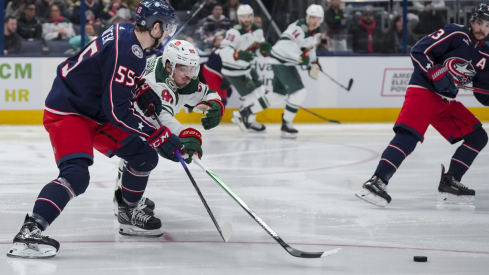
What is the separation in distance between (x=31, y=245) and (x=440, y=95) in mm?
2464

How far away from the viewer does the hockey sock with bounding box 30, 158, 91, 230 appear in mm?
3344

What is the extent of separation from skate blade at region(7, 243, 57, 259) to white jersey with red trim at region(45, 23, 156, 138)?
562 mm

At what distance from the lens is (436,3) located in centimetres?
989

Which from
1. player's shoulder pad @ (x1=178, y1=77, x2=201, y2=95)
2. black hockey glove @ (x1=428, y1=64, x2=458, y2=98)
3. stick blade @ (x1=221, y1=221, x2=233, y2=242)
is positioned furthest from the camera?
black hockey glove @ (x1=428, y1=64, x2=458, y2=98)

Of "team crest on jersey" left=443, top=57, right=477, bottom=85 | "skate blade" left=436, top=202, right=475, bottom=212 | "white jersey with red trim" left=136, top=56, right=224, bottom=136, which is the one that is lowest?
"skate blade" left=436, top=202, right=475, bottom=212

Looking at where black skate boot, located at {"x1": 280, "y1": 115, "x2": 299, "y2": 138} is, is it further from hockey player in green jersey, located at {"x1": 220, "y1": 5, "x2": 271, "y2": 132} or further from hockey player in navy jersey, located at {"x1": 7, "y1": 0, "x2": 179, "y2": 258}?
hockey player in navy jersey, located at {"x1": 7, "y1": 0, "x2": 179, "y2": 258}

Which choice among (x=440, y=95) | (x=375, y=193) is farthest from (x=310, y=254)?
(x=440, y=95)

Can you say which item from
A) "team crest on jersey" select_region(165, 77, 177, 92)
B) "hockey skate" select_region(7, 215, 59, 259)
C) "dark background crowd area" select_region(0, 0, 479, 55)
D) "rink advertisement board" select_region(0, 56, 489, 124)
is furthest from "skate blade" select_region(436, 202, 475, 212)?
"dark background crowd area" select_region(0, 0, 479, 55)

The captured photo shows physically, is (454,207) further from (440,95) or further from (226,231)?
(226,231)

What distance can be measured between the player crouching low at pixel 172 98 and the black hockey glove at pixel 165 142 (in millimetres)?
154

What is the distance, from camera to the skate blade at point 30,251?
10.8 feet

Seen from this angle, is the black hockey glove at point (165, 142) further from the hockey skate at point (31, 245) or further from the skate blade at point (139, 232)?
the hockey skate at point (31, 245)

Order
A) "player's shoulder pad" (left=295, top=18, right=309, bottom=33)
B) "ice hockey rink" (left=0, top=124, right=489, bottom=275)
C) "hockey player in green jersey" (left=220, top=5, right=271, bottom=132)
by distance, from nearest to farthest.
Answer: "ice hockey rink" (left=0, top=124, right=489, bottom=275)
"player's shoulder pad" (left=295, top=18, right=309, bottom=33)
"hockey player in green jersey" (left=220, top=5, right=271, bottom=132)

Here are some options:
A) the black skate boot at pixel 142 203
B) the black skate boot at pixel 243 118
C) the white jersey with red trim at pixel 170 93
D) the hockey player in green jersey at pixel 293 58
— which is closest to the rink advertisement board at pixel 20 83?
the black skate boot at pixel 243 118
